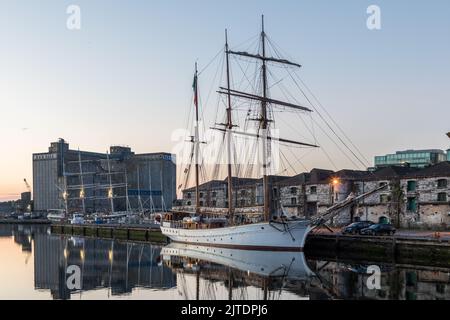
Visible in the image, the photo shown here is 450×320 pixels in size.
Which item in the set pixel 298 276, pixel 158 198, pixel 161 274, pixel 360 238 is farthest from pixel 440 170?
pixel 158 198

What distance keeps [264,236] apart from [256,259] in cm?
449

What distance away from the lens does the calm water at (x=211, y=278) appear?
29.4 m

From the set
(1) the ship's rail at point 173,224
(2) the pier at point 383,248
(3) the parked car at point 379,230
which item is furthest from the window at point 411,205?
(1) the ship's rail at point 173,224

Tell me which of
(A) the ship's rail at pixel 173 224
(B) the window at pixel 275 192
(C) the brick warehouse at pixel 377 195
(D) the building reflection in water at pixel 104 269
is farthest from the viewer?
(B) the window at pixel 275 192

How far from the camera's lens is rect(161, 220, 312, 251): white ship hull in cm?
4625

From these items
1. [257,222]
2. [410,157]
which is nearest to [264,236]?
[257,222]

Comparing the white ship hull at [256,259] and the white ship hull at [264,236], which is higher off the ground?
the white ship hull at [264,236]

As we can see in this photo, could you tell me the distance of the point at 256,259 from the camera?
43.3m

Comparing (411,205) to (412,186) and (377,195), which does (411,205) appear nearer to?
(412,186)

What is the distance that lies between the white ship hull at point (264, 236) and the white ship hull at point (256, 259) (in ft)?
1.99

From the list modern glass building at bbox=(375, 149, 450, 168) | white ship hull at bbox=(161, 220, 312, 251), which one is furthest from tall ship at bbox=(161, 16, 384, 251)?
modern glass building at bbox=(375, 149, 450, 168)

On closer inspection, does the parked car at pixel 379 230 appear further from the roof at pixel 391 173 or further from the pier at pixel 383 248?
the roof at pixel 391 173

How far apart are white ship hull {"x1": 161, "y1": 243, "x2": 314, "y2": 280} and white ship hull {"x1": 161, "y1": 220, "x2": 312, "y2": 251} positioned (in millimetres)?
607
